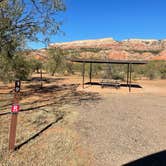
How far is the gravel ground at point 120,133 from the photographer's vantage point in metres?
5.28

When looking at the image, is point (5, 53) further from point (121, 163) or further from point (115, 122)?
point (121, 163)

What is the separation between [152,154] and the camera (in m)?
5.32

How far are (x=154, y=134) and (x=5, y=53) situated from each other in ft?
19.0

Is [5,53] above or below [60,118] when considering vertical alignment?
above

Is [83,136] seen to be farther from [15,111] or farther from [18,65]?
[18,65]

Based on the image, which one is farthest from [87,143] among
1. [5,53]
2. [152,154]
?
[5,53]

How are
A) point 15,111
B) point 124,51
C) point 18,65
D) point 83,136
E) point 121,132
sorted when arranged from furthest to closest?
1. point 124,51
2. point 18,65
3. point 121,132
4. point 83,136
5. point 15,111

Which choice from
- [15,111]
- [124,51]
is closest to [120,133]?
[15,111]

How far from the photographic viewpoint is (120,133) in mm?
6879

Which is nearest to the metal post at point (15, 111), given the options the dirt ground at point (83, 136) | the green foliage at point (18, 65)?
the dirt ground at point (83, 136)

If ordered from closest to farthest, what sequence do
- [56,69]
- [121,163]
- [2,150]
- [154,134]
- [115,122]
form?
[121,163]
[2,150]
[154,134]
[115,122]
[56,69]

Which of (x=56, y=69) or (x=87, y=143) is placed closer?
(x=87, y=143)

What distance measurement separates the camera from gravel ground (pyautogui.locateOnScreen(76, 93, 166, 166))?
5275mm

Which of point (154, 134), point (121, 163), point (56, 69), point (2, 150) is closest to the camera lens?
point (121, 163)
